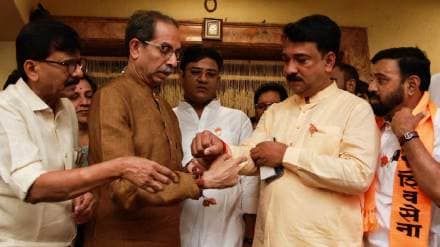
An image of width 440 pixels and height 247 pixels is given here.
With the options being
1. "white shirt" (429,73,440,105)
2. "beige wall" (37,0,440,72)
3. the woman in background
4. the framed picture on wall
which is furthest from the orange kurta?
"beige wall" (37,0,440,72)

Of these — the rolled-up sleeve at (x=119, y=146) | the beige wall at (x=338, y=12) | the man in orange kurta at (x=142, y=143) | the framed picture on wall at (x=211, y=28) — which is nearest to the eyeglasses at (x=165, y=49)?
the man in orange kurta at (x=142, y=143)

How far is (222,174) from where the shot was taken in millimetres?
2027

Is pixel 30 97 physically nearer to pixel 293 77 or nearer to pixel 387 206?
pixel 293 77

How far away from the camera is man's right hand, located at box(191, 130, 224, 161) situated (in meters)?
2.10

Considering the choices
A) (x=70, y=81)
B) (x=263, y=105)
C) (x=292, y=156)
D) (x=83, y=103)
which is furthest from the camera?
(x=263, y=105)

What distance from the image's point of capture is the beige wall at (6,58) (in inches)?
174

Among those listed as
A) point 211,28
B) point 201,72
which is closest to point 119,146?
point 201,72

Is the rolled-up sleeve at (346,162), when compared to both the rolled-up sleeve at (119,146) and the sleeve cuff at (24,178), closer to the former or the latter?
the rolled-up sleeve at (119,146)

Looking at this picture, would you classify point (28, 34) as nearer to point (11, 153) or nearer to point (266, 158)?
point (11, 153)

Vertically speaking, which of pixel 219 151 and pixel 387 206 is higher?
pixel 219 151

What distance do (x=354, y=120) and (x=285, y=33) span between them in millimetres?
471

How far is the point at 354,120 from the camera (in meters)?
2.12

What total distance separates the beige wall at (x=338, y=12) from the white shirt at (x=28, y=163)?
2.57 m

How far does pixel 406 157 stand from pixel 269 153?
54 cm
